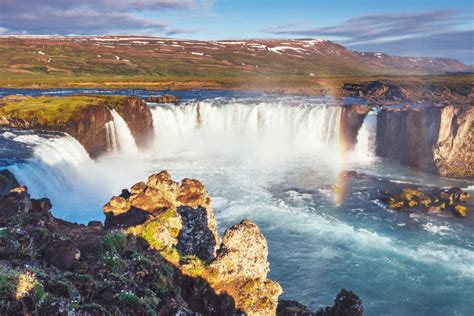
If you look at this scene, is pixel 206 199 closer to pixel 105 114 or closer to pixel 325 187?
pixel 325 187

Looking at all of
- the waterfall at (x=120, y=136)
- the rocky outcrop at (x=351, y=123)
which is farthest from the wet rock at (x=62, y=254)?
the rocky outcrop at (x=351, y=123)

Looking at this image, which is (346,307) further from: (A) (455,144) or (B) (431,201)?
(A) (455,144)

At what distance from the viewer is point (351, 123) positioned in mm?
63500

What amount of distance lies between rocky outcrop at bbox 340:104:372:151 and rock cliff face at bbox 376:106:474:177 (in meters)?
5.39

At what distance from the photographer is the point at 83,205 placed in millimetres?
37906

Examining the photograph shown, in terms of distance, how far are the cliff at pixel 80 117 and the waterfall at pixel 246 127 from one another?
4.00 m

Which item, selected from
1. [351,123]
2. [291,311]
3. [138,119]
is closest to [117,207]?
[291,311]

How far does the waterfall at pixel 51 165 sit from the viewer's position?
3441cm

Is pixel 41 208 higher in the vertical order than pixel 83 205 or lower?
higher

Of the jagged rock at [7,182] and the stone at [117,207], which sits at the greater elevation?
the stone at [117,207]

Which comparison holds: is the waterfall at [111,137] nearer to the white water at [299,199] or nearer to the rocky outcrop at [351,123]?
the white water at [299,199]

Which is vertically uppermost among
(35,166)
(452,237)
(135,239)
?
(135,239)

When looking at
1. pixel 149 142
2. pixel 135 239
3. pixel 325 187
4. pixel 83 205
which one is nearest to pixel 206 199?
pixel 135 239

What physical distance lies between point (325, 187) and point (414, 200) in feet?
29.1
